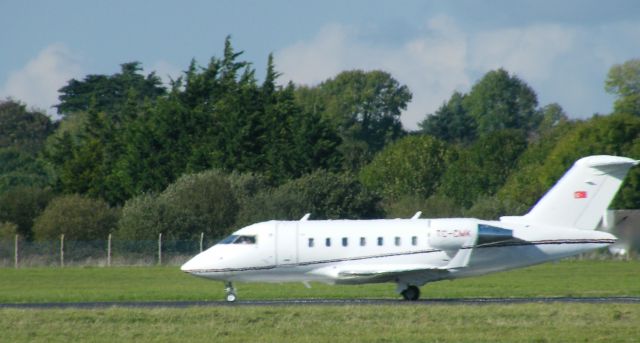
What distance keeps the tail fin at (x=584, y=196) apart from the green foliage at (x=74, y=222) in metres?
38.0

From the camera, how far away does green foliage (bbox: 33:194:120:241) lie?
7131 centimetres

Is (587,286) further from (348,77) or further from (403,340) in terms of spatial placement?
(348,77)

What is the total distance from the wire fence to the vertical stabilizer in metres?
28.4

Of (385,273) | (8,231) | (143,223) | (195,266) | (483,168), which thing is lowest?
(385,273)

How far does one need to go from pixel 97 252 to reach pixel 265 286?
59.2 ft

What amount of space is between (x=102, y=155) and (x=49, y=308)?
190 ft

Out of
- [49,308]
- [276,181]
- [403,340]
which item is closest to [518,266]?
[403,340]

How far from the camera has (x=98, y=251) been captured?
215 feet

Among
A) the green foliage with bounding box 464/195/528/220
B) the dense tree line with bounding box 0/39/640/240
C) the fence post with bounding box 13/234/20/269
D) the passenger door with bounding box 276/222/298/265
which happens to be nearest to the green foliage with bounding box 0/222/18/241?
the dense tree line with bounding box 0/39/640/240

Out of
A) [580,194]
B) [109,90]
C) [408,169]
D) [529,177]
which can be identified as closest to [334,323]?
[580,194]

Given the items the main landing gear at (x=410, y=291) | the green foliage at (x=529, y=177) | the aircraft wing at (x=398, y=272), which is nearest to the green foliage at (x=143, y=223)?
the green foliage at (x=529, y=177)

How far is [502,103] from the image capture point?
178000 millimetres

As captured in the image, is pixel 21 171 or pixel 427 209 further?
pixel 21 171

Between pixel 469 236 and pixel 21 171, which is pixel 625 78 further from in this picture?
pixel 469 236
